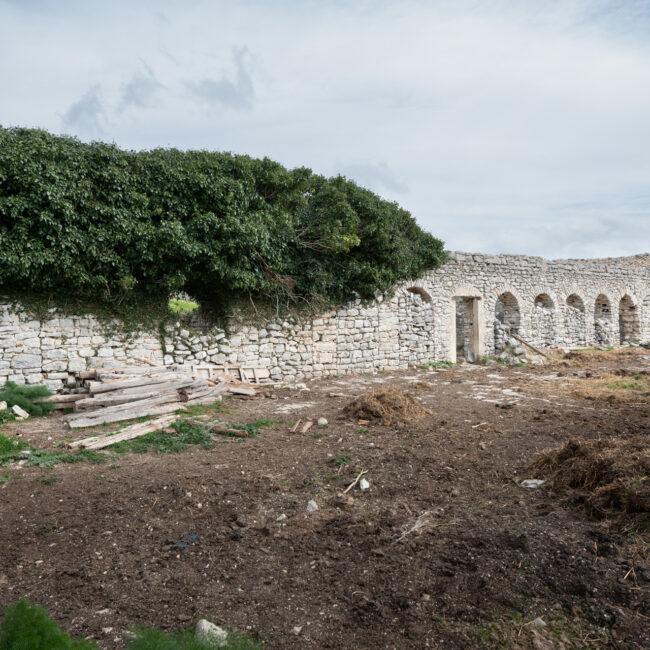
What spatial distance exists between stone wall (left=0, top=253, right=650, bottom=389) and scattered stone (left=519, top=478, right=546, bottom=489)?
9086mm

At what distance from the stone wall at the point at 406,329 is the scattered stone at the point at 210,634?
931 cm

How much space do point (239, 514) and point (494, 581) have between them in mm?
2520

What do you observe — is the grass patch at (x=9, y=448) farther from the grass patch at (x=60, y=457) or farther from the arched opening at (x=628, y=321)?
the arched opening at (x=628, y=321)

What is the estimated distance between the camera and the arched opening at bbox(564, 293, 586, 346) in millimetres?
21766

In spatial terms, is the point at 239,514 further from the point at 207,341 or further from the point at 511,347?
the point at 511,347

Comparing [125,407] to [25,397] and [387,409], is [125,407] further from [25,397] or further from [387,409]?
[387,409]

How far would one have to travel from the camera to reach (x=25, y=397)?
9602mm

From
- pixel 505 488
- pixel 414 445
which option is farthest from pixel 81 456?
pixel 505 488

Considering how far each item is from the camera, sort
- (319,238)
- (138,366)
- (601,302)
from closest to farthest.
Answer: (138,366)
(319,238)
(601,302)

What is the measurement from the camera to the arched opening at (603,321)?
23234 mm

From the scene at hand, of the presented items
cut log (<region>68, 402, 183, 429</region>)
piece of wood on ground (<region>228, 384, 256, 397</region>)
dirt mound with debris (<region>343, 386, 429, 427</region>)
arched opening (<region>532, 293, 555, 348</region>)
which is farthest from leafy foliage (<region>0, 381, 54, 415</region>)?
arched opening (<region>532, 293, 555, 348</region>)

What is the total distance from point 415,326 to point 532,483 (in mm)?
11754

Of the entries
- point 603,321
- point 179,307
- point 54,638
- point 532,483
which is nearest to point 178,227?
point 179,307

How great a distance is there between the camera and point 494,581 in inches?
132
